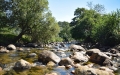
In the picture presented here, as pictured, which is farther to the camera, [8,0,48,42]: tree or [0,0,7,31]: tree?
[0,0,7,31]: tree

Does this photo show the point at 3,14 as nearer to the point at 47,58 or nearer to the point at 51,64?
the point at 47,58

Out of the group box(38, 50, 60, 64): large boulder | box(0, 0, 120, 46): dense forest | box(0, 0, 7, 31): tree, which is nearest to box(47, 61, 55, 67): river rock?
box(38, 50, 60, 64): large boulder

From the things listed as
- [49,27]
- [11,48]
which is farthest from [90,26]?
[11,48]

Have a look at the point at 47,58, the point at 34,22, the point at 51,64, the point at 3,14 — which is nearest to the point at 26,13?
the point at 34,22

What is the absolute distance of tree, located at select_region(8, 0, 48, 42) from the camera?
45750 millimetres

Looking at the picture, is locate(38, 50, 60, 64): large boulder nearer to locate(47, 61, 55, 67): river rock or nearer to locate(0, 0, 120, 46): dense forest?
locate(47, 61, 55, 67): river rock

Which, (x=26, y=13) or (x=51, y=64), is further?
(x=26, y=13)

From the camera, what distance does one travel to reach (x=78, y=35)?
7575 cm

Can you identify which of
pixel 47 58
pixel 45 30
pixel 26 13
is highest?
pixel 26 13

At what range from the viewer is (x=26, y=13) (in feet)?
151

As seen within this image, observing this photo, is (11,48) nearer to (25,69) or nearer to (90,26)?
(25,69)

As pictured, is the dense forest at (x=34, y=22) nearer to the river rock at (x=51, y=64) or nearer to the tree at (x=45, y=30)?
the tree at (x=45, y=30)

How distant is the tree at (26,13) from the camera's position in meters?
45.8

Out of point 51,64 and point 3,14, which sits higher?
point 3,14
